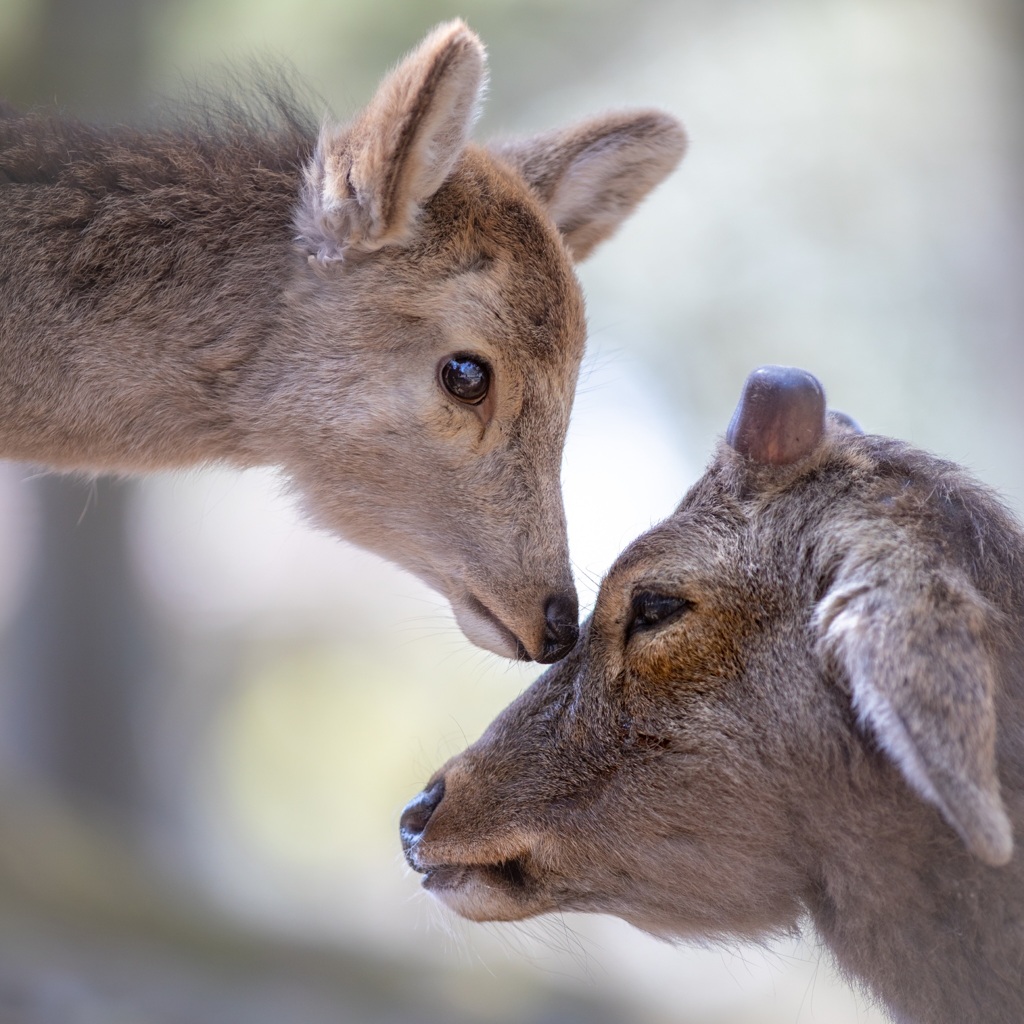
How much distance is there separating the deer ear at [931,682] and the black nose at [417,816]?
1.01 m

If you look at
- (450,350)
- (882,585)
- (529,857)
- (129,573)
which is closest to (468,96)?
(450,350)

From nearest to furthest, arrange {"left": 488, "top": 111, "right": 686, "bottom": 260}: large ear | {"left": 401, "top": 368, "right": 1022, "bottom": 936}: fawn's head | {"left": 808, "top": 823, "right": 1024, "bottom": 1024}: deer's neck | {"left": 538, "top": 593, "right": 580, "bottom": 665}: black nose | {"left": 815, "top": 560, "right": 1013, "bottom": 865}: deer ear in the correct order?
1. {"left": 815, "top": 560, "right": 1013, "bottom": 865}: deer ear
2. {"left": 808, "top": 823, "right": 1024, "bottom": 1024}: deer's neck
3. {"left": 401, "top": 368, "right": 1022, "bottom": 936}: fawn's head
4. {"left": 538, "top": 593, "right": 580, "bottom": 665}: black nose
5. {"left": 488, "top": 111, "right": 686, "bottom": 260}: large ear

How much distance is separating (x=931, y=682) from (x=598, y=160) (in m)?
2.50

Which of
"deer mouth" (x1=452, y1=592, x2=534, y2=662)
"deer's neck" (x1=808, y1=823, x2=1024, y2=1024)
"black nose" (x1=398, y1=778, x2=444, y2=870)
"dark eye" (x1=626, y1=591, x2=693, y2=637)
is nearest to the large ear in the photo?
"deer mouth" (x1=452, y1=592, x2=534, y2=662)

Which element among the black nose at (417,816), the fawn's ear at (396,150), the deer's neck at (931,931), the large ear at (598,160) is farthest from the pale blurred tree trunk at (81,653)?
the deer's neck at (931,931)

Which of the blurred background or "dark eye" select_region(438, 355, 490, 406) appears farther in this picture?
the blurred background

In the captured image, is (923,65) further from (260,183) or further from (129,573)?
(129,573)

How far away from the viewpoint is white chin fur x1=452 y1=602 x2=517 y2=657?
3.20 m

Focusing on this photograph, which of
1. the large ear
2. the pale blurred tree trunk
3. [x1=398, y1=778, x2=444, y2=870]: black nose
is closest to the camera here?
[x1=398, y1=778, x2=444, y2=870]: black nose

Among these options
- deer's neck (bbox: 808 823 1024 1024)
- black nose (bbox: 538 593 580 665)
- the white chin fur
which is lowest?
the white chin fur

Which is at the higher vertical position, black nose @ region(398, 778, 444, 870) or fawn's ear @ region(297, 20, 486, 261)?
fawn's ear @ region(297, 20, 486, 261)

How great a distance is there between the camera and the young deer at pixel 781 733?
2.22m

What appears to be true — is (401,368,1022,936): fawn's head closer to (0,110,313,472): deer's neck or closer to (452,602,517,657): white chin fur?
(452,602,517,657): white chin fur

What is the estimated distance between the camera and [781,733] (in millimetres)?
2453
